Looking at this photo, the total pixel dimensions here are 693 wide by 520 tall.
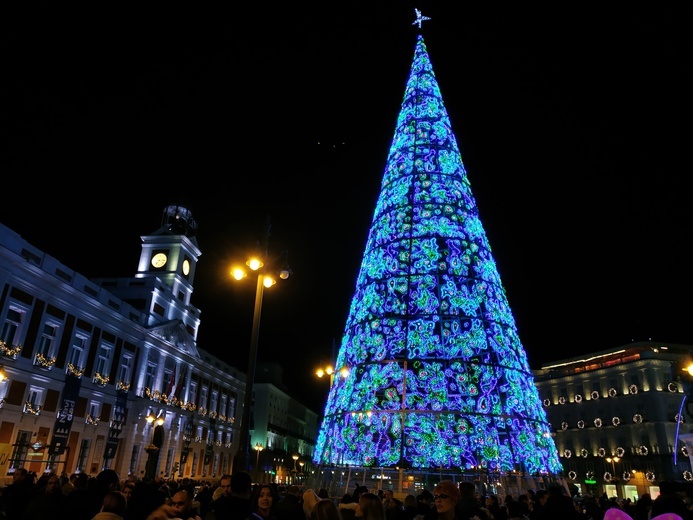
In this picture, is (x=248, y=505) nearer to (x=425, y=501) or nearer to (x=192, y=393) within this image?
(x=425, y=501)

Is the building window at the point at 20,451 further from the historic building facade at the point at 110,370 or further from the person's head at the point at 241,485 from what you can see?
the person's head at the point at 241,485

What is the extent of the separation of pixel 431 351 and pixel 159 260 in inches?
1640

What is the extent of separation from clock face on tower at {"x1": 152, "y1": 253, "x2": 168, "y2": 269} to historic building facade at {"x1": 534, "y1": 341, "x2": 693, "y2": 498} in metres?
47.1

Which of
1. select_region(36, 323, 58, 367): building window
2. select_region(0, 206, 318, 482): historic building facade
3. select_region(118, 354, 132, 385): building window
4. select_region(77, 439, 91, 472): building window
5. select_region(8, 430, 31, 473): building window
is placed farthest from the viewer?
select_region(118, 354, 132, 385): building window

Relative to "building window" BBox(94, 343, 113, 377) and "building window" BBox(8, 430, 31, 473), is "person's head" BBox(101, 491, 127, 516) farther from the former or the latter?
"building window" BBox(94, 343, 113, 377)

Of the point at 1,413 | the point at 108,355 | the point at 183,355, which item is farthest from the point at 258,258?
the point at 183,355

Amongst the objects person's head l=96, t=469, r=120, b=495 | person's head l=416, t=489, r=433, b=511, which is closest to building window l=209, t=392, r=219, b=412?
person's head l=416, t=489, r=433, b=511

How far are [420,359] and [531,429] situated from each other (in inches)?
124

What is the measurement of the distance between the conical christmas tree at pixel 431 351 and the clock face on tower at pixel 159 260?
38689mm

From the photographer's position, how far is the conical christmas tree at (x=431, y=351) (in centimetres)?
1164

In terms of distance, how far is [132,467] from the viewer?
122ft

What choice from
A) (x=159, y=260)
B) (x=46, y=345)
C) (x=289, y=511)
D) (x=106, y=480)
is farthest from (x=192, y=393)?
(x=289, y=511)

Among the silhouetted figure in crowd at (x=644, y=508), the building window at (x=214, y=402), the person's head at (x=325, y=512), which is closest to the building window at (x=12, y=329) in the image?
the person's head at (x=325, y=512)

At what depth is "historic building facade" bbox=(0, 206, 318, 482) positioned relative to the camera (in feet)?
84.3
